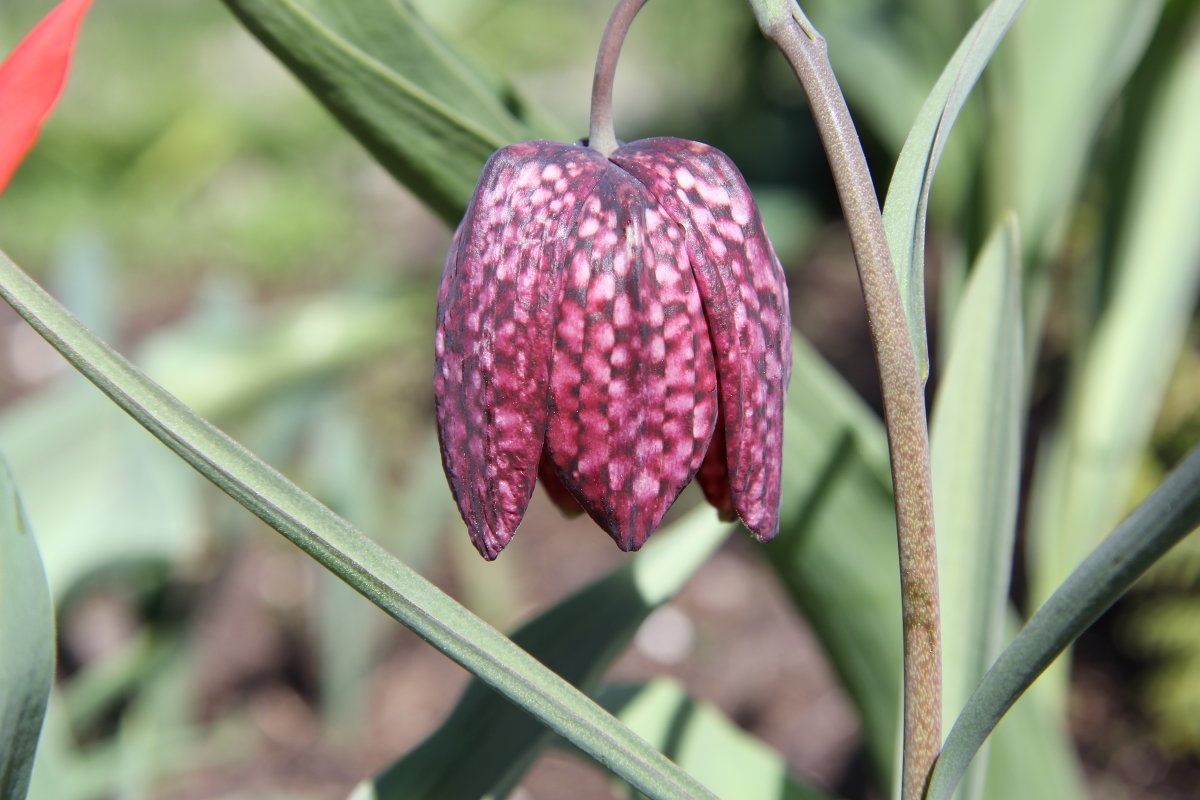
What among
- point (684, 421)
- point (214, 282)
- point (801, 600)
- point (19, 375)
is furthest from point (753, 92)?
point (684, 421)

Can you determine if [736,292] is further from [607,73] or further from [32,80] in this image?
[32,80]

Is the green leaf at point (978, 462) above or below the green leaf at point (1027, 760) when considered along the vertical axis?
above

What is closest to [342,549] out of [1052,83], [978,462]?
[978,462]

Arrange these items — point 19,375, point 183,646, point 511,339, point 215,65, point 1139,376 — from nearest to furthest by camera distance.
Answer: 1. point 511,339
2. point 1139,376
3. point 183,646
4. point 19,375
5. point 215,65

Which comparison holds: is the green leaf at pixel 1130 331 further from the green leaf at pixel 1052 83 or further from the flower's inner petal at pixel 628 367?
the flower's inner petal at pixel 628 367

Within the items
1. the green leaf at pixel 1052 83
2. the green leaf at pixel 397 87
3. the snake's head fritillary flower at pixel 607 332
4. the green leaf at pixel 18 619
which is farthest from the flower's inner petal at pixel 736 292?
the green leaf at pixel 1052 83

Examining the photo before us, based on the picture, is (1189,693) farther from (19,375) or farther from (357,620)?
(19,375)

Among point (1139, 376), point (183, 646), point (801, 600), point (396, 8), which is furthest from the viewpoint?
point (183, 646)
